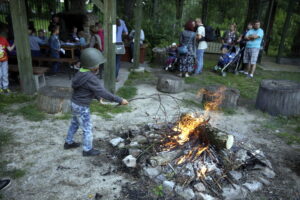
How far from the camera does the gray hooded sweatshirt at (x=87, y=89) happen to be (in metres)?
4.11

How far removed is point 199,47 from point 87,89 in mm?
6707

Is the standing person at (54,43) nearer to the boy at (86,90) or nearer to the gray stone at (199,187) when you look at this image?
the boy at (86,90)

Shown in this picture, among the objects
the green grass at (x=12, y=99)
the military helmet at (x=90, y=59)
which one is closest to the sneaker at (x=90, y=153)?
the military helmet at (x=90, y=59)

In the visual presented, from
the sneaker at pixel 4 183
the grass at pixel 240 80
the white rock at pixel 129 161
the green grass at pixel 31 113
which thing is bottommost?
the sneaker at pixel 4 183

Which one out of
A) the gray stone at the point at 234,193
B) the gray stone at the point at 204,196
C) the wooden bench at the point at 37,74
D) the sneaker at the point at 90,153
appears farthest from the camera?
the wooden bench at the point at 37,74

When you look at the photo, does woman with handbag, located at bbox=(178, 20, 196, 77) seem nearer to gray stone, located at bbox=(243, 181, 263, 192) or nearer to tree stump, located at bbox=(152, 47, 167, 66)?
tree stump, located at bbox=(152, 47, 167, 66)

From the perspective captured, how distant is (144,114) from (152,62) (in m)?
6.30

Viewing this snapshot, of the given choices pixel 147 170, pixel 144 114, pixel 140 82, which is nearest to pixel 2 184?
pixel 147 170

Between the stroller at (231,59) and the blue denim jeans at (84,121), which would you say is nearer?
the blue denim jeans at (84,121)

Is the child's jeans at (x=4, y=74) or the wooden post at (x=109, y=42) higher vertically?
the wooden post at (x=109, y=42)

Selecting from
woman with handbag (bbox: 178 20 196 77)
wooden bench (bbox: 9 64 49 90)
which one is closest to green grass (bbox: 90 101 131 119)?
wooden bench (bbox: 9 64 49 90)

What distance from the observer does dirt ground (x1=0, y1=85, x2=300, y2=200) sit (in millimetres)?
3783

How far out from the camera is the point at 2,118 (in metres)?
5.91

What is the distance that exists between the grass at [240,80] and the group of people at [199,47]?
0.41m
